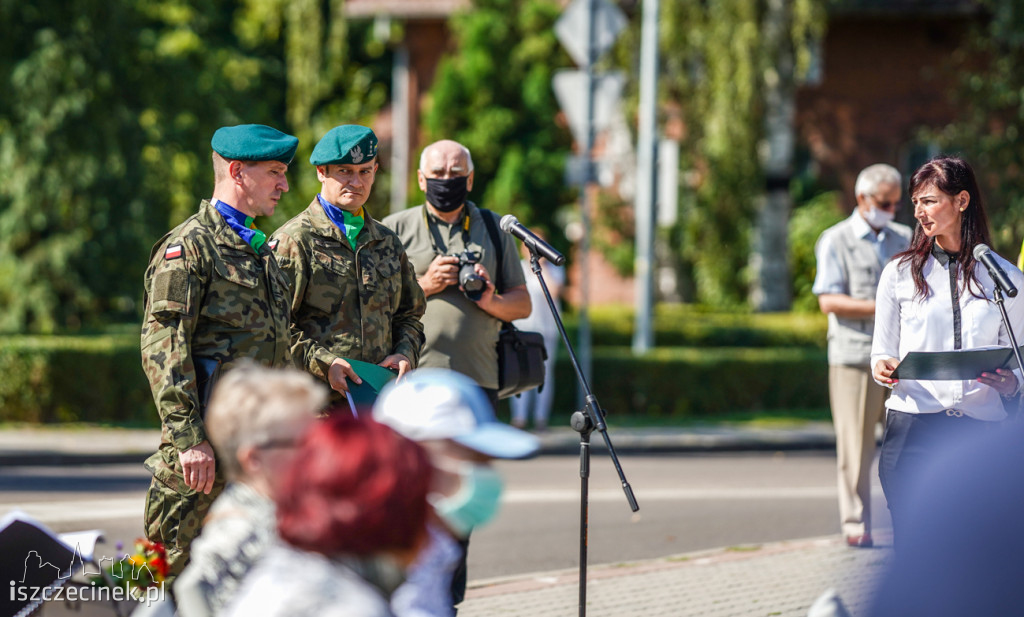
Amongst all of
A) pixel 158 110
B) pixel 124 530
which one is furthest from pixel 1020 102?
pixel 124 530

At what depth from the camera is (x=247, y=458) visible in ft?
9.02

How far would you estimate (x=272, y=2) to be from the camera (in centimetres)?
2558

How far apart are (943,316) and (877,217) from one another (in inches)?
92.6

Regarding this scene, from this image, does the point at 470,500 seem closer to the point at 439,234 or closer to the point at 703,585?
the point at 439,234

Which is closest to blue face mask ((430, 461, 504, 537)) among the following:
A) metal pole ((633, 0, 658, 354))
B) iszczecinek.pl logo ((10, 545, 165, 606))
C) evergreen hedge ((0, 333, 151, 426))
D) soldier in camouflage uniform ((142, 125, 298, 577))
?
iszczecinek.pl logo ((10, 545, 165, 606))

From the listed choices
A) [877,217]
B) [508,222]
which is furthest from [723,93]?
[508,222]

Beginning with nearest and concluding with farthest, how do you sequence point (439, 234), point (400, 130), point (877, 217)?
point (439, 234), point (877, 217), point (400, 130)

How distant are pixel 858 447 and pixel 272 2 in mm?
20871

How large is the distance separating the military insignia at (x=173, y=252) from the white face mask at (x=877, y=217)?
4.36m

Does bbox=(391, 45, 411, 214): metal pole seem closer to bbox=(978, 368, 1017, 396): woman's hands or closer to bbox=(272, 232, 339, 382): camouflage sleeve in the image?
bbox=(272, 232, 339, 382): camouflage sleeve

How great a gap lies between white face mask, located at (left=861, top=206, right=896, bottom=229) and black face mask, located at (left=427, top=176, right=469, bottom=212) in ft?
9.14

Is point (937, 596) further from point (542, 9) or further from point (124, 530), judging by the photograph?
point (542, 9)

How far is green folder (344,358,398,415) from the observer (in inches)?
174

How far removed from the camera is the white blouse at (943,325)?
4.80 meters
